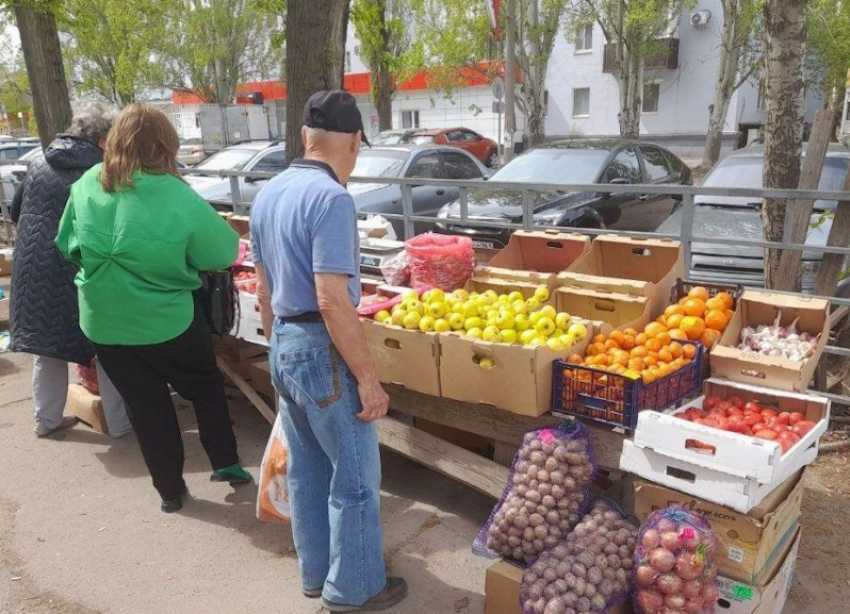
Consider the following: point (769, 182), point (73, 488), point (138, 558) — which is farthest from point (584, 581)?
point (769, 182)

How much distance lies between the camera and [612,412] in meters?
2.95

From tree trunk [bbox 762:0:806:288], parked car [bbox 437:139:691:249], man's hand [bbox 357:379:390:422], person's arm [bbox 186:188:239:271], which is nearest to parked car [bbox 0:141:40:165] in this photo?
parked car [bbox 437:139:691:249]

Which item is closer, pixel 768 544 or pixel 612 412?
pixel 768 544

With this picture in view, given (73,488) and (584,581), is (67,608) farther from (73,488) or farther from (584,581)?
(584,581)

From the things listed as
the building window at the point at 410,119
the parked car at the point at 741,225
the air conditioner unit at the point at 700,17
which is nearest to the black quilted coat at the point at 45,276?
the parked car at the point at 741,225

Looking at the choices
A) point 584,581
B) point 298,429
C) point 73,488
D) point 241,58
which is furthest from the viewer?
point 241,58

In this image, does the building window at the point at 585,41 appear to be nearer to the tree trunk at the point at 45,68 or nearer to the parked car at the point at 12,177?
the parked car at the point at 12,177

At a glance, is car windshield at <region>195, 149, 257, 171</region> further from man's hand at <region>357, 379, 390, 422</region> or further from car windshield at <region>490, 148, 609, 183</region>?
man's hand at <region>357, 379, 390, 422</region>

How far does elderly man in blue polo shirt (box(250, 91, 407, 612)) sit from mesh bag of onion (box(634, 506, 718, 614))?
1.02 meters

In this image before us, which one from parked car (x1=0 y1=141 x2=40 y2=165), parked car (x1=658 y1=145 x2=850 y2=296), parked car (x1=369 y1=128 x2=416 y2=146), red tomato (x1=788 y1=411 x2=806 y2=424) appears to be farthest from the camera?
parked car (x1=369 y1=128 x2=416 y2=146)

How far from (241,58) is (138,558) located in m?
41.6

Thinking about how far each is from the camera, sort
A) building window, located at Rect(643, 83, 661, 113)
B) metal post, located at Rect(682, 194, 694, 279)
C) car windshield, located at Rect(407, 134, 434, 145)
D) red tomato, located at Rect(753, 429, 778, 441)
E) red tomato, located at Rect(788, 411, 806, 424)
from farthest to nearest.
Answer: building window, located at Rect(643, 83, 661, 113), car windshield, located at Rect(407, 134, 434, 145), metal post, located at Rect(682, 194, 694, 279), red tomato, located at Rect(788, 411, 806, 424), red tomato, located at Rect(753, 429, 778, 441)

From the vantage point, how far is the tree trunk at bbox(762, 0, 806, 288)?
4.39 m

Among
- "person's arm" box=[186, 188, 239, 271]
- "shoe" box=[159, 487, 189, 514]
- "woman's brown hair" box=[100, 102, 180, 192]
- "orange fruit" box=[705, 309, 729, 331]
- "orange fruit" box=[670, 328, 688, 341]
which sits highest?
"woman's brown hair" box=[100, 102, 180, 192]
